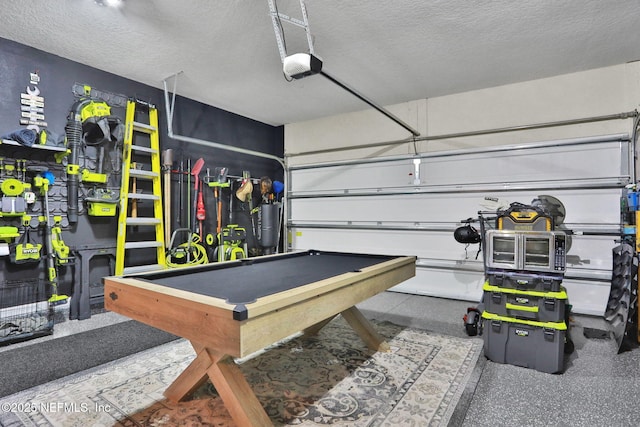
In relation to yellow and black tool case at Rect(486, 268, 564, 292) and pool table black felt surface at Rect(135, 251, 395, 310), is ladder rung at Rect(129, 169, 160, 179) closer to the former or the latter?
pool table black felt surface at Rect(135, 251, 395, 310)

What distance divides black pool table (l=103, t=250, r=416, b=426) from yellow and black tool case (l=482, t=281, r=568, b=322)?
0.96 metres

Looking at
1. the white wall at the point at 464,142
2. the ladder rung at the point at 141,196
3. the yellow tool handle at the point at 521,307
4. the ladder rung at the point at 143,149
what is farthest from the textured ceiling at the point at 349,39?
the yellow tool handle at the point at 521,307

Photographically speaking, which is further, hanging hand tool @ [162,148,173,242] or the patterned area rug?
hanging hand tool @ [162,148,173,242]

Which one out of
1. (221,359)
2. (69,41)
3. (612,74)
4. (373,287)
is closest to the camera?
(221,359)

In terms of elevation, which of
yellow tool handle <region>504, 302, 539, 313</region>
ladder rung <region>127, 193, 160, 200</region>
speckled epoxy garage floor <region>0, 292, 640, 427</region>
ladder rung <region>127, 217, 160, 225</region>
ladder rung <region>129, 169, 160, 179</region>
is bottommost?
speckled epoxy garage floor <region>0, 292, 640, 427</region>

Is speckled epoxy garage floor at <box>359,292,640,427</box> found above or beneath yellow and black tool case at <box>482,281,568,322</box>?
beneath

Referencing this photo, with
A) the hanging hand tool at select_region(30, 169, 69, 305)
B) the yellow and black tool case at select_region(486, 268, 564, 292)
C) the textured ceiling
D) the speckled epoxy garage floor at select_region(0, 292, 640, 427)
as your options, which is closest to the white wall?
the textured ceiling

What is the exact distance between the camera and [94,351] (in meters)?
2.77

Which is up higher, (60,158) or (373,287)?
(60,158)

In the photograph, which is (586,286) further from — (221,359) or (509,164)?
(221,359)

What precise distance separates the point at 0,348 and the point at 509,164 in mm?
5604

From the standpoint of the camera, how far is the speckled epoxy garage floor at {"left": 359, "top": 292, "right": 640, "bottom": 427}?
1897mm

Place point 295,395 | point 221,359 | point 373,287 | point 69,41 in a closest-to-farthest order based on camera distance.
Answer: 1. point 221,359
2. point 295,395
3. point 373,287
4. point 69,41

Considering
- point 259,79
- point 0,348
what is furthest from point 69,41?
point 0,348
